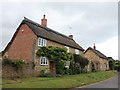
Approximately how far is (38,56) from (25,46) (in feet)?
9.19

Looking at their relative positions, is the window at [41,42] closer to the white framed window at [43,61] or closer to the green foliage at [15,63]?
the white framed window at [43,61]

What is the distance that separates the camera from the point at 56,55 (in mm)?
22812

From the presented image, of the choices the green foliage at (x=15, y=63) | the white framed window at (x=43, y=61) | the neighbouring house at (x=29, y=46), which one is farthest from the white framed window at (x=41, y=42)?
the green foliage at (x=15, y=63)

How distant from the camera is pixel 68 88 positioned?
12.7 metres

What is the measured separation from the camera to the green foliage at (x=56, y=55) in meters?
21.6

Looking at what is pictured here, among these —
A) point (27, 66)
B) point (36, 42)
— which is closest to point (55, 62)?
point (36, 42)

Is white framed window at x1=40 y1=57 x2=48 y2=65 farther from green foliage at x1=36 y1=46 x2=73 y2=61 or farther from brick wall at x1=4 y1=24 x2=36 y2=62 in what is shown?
brick wall at x1=4 y1=24 x2=36 y2=62

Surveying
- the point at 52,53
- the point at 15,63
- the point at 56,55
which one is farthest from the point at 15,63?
the point at 56,55

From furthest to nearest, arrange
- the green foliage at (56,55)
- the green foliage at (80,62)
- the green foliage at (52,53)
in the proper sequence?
the green foliage at (80,62) < the green foliage at (56,55) < the green foliage at (52,53)

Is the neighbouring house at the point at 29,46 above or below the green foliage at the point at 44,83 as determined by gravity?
above

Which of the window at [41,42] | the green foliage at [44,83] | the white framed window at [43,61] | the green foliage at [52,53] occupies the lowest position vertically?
the green foliage at [44,83]

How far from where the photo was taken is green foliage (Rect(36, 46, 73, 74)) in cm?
2158

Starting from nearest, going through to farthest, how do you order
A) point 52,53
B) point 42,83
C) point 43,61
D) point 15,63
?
point 42,83, point 15,63, point 43,61, point 52,53

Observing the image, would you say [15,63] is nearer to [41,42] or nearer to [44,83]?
[44,83]
